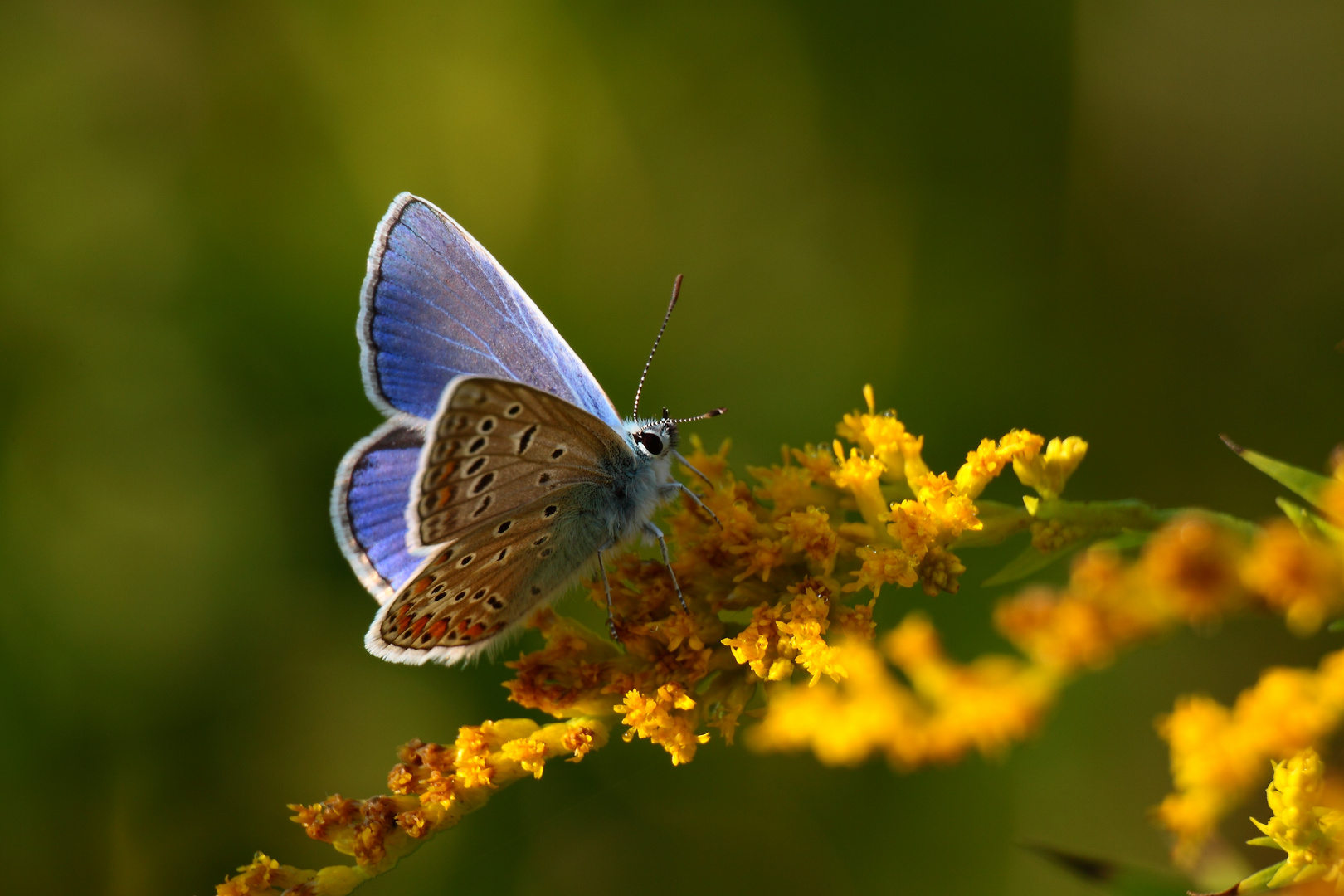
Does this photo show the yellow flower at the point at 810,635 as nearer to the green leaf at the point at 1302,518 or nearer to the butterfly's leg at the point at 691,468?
the butterfly's leg at the point at 691,468

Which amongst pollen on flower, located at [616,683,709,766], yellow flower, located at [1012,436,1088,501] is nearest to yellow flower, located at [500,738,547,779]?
pollen on flower, located at [616,683,709,766]

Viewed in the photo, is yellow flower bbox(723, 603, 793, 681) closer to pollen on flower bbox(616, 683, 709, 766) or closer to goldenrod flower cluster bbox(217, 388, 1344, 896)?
goldenrod flower cluster bbox(217, 388, 1344, 896)

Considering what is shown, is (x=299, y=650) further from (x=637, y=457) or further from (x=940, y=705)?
(x=940, y=705)

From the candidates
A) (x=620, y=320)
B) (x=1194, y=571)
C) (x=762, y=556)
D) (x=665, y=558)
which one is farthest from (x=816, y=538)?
(x=620, y=320)

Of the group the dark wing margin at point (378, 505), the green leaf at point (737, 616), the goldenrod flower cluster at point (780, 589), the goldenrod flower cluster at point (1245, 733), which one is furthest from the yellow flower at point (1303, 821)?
the dark wing margin at point (378, 505)

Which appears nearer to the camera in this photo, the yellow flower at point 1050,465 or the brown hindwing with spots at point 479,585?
the yellow flower at point 1050,465

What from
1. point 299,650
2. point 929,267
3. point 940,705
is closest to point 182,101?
point 299,650
